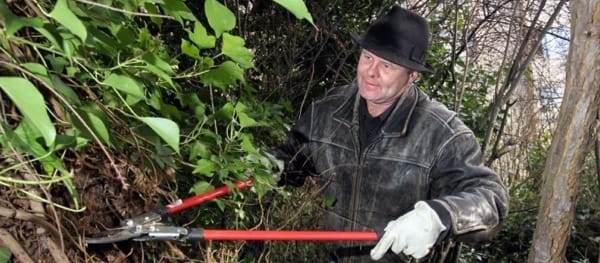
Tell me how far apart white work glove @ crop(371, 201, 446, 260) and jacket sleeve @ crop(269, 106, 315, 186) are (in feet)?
2.85

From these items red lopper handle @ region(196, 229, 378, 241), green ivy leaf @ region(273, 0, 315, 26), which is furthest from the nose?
green ivy leaf @ region(273, 0, 315, 26)

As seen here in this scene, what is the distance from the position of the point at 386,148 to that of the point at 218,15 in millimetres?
1724

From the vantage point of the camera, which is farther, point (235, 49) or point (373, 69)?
point (373, 69)

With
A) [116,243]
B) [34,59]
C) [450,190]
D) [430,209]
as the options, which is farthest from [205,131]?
[450,190]

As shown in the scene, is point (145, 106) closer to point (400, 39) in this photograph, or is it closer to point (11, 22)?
point (11, 22)

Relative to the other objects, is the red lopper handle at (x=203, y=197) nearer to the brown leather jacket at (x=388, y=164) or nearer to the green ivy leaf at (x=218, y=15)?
the green ivy leaf at (x=218, y=15)

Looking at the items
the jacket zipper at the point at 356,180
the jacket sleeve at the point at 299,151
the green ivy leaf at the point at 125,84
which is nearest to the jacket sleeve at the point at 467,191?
the jacket zipper at the point at 356,180

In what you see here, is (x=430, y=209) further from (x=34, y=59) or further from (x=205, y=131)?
(x=34, y=59)

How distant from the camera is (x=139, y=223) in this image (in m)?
1.39

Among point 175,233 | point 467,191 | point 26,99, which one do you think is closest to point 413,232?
point 467,191

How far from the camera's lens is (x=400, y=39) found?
2.52m

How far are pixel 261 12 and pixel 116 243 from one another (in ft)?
8.15

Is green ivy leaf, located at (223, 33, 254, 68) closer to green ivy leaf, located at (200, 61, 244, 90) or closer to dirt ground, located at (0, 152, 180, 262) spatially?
green ivy leaf, located at (200, 61, 244, 90)

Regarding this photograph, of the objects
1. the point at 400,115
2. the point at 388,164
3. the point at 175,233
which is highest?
the point at 400,115
